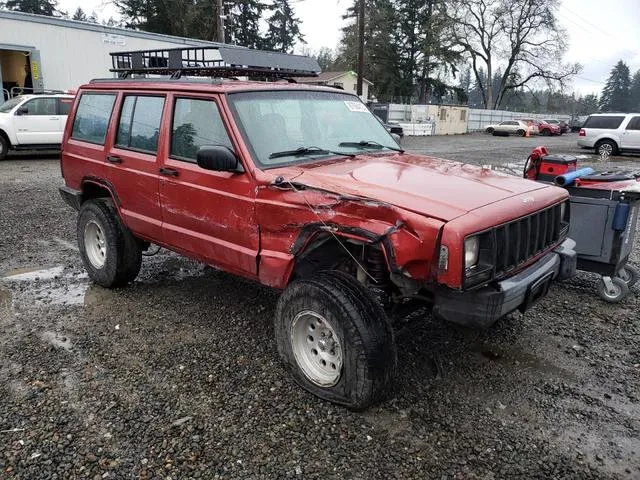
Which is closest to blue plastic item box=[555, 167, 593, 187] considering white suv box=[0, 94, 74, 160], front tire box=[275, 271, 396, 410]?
front tire box=[275, 271, 396, 410]

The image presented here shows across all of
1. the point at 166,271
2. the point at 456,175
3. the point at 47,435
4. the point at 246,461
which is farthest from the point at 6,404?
the point at 456,175

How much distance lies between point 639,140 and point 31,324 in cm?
2275

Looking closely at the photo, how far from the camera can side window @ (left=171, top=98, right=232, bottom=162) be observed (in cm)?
388

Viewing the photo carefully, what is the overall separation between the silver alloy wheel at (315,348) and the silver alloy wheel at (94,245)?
8.91 ft

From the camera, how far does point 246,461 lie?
9.23 ft

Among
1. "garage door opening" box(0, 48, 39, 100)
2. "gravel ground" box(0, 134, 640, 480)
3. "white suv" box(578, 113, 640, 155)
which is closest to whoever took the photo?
"gravel ground" box(0, 134, 640, 480)

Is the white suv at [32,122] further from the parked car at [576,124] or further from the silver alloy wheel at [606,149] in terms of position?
the parked car at [576,124]

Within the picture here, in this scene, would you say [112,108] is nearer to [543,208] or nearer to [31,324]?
[31,324]

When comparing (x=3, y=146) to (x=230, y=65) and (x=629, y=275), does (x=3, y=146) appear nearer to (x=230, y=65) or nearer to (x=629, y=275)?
(x=230, y=65)

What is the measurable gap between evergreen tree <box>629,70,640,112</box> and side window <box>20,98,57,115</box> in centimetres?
10197

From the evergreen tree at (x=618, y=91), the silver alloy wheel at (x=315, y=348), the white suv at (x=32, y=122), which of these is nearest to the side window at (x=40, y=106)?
the white suv at (x=32, y=122)

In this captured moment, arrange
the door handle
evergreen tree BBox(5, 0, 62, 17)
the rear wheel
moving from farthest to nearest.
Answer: evergreen tree BBox(5, 0, 62, 17), the rear wheel, the door handle

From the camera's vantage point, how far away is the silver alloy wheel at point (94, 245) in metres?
5.28

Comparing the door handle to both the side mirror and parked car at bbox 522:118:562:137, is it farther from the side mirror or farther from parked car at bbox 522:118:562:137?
parked car at bbox 522:118:562:137
